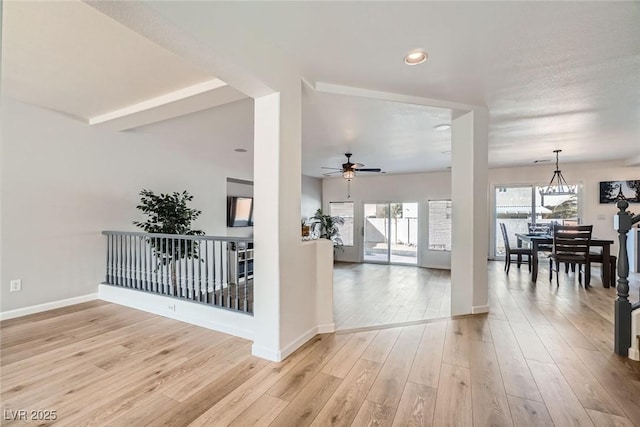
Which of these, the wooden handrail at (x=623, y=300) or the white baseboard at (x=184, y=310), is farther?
the white baseboard at (x=184, y=310)

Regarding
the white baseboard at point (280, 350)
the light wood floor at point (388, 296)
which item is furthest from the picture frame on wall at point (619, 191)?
the white baseboard at point (280, 350)

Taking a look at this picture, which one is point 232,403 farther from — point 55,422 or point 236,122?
point 236,122

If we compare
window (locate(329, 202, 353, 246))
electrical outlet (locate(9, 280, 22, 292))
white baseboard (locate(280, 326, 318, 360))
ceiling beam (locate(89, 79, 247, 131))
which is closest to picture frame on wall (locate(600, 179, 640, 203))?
window (locate(329, 202, 353, 246))

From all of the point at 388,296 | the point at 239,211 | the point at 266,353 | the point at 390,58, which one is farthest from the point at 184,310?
the point at 390,58

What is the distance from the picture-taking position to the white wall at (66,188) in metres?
3.27

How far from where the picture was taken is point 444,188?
7660mm

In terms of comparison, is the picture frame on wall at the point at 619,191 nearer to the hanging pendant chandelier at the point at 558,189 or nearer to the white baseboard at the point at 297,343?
the hanging pendant chandelier at the point at 558,189

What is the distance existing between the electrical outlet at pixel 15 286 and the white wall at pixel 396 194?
6.97 metres

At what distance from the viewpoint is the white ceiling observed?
1866 millimetres

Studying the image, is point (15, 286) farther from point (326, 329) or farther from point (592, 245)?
point (592, 245)

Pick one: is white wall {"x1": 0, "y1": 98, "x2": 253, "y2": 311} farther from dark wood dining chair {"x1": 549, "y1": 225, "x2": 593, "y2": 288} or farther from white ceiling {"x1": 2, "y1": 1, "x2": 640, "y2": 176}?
dark wood dining chair {"x1": 549, "y1": 225, "x2": 593, "y2": 288}

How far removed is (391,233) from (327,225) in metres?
1.95

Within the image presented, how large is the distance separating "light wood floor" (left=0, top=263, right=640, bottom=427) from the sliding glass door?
489 centimetres

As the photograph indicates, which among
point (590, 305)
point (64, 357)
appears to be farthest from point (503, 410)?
point (64, 357)
